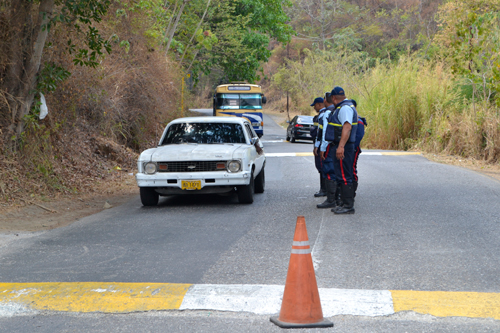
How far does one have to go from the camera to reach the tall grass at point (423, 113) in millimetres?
18781

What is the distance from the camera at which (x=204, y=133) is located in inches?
416

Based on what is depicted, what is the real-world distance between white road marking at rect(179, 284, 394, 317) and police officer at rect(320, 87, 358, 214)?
11.9ft

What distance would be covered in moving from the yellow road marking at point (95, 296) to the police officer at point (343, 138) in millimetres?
3980

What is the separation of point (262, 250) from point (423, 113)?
18.4 metres

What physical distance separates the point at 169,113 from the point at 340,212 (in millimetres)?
13081

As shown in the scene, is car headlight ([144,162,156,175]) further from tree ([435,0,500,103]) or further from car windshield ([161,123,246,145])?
tree ([435,0,500,103])

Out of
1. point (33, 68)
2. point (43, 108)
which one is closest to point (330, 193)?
point (43, 108)

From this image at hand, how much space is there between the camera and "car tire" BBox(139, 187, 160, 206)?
958 centimetres

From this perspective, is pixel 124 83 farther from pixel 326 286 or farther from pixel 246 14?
pixel 246 14

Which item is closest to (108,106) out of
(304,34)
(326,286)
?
(326,286)

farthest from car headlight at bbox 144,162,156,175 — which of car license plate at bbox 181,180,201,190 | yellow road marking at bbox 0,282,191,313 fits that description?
yellow road marking at bbox 0,282,191,313

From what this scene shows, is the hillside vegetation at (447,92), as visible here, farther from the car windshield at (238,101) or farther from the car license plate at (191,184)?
the car license plate at (191,184)

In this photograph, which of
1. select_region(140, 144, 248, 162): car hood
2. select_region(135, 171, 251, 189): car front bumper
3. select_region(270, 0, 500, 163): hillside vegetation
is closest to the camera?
select_region(135, 171, 251, 189): car front bumper

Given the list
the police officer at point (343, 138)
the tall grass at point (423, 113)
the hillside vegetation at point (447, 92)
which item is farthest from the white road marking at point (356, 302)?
the tall grass at point (423, 113)
